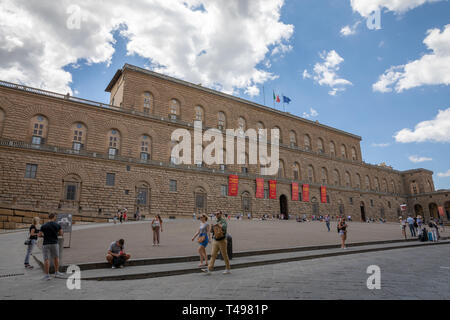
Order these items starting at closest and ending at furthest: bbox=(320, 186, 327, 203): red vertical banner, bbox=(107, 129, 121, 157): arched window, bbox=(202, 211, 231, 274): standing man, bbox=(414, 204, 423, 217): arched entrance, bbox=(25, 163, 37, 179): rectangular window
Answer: bbox=(202, 211, 231, 274): standing man
bbox=(25, 163, 37, 179): rectangular window
bbox=(107, 129, 121, 157): arched window
bbox=(320, 186, 327, 203): red vertical banner
bbox=(414, 204, 423, 217): arched entrance

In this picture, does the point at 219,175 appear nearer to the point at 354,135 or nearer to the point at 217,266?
the point at 217,266

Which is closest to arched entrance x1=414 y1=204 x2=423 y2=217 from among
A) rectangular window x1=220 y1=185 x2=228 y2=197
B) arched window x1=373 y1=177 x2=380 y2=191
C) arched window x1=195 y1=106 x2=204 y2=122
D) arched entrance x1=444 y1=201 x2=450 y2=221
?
arched entrance x1=444 y1=201 x2=450 y2=221

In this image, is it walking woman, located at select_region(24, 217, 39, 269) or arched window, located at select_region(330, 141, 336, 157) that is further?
arched window, located at select_region(330, 141, 336, 157)

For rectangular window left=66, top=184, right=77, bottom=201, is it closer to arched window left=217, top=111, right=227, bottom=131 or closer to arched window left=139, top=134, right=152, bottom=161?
arched window left=139, top=134, right=152, bottom=161

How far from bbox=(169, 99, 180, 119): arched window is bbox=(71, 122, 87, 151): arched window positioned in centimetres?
804

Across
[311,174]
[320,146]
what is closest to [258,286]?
[311,174]

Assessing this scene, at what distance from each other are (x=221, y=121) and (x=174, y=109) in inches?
222

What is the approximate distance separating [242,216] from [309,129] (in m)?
18.2

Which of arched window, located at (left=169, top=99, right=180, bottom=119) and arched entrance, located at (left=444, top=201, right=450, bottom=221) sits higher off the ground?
arched window, located at (left=169, top=99, right=180, bottom=119)

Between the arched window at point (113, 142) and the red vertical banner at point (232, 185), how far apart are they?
11420 millimetres

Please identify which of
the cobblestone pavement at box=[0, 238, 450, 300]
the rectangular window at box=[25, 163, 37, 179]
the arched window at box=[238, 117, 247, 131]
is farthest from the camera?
the arched window at box=[238, 117, 247, 131]

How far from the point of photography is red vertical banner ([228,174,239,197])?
2755 centimetres

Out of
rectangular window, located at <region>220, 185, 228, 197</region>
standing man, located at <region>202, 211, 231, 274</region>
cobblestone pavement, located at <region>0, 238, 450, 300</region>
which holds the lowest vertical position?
cobblestone pavement, located at <region>0, 238, 450, 300</region>

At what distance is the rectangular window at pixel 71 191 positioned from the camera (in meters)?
19.8
